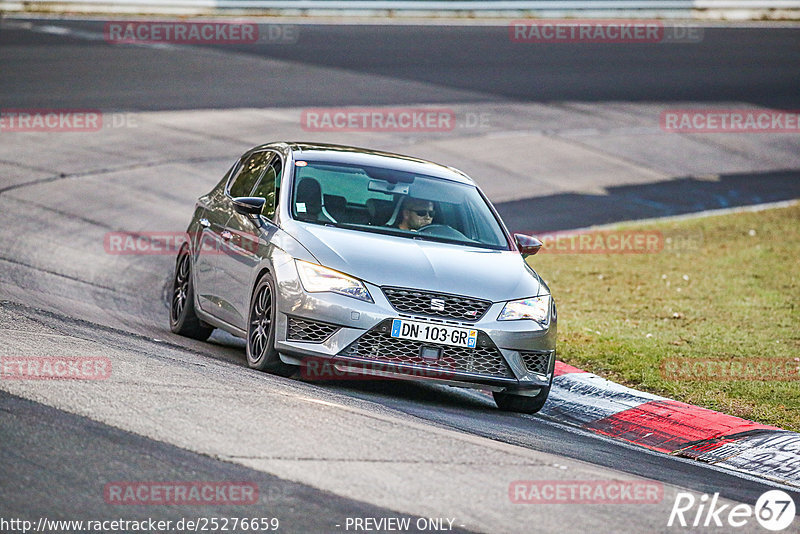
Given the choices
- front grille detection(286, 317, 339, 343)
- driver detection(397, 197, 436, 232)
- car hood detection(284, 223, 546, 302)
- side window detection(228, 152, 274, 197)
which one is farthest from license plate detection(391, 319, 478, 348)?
side window detection(228, 152, 274, 197)

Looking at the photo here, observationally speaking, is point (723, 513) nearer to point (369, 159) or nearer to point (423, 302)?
point (423, 302)

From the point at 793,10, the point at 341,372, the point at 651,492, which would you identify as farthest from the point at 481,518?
the point at 793,10

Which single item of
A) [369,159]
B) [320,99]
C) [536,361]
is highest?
[369,159]

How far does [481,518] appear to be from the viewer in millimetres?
5773

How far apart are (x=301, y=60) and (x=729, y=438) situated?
68.5ft

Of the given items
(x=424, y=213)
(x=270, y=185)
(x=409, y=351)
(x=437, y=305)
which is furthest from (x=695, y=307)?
(x=409, y=351)

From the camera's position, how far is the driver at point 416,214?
962cm

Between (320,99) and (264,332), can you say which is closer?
(264,332)

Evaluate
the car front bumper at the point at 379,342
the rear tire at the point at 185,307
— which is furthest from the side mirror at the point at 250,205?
the rear tire at the point at 185,307

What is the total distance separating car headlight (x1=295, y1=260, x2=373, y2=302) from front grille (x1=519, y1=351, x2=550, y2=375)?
4.08ft

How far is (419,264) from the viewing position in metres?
8.75

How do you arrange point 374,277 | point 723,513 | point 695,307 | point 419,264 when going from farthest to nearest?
1. point 695,307
2. point 419,264
3. point 374,277
4. point 723,513

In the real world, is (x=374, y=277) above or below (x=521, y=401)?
above

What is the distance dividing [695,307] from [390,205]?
4874 mm
